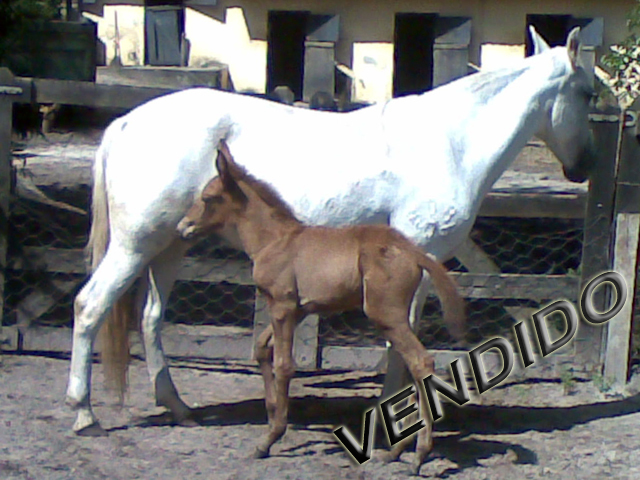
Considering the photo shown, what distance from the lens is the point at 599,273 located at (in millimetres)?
5270

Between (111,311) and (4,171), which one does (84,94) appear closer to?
(4,171)

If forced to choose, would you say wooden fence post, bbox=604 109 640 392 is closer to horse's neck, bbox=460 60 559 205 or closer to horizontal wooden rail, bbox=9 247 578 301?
horizontal wooden rail, bbox=9 247 578 301

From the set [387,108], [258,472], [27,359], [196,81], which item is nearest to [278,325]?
[258,472]

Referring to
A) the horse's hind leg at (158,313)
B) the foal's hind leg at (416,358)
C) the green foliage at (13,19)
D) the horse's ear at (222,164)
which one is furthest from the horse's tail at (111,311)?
the green foliage at (13,19)

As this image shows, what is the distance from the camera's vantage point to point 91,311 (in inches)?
162

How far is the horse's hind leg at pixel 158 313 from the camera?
4.50 m

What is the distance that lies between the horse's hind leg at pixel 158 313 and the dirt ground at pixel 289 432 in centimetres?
15

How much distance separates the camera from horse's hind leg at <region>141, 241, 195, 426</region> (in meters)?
4.50

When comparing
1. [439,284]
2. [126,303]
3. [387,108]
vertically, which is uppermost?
[387,108]

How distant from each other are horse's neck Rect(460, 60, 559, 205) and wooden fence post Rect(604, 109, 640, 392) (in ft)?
3.20

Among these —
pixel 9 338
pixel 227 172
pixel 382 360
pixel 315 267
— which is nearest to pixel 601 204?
pixel 382 360

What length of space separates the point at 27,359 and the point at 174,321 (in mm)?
1143

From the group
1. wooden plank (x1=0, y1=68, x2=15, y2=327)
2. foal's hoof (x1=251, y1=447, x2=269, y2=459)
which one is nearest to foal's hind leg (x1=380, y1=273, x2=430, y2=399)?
foal's hoof (x1=251, y1=447, x2=269, y2=459)

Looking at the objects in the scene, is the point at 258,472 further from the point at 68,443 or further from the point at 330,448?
the point at 68,443
